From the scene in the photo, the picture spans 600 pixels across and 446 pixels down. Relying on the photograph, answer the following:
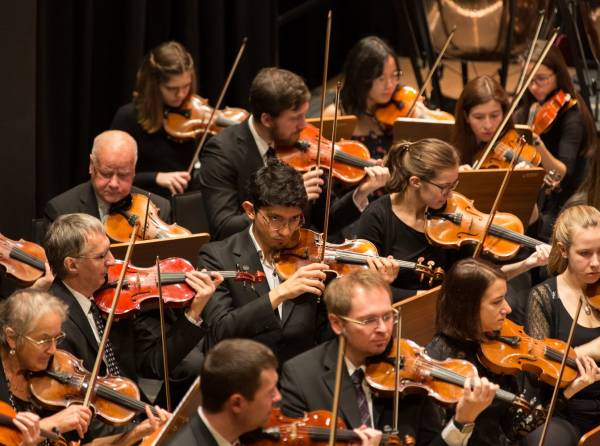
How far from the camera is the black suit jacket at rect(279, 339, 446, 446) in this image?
103 inches

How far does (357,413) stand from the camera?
2.61 meters

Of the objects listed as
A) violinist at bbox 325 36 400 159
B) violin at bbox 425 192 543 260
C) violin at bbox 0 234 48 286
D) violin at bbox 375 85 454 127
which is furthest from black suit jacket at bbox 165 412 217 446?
violin at bbox 375 85 454 127

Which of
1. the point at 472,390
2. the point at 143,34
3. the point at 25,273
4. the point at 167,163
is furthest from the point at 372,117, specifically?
the point at 472,390

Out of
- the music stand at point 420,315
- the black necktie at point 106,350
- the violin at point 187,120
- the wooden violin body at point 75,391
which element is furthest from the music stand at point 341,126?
the wooden violin body at point 75,391

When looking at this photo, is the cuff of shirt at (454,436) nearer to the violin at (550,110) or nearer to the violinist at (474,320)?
Result: the violinist at (474,320)

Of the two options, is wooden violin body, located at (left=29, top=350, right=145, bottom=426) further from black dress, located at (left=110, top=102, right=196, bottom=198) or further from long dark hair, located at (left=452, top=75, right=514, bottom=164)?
long dark hair, located at (left=452, top=75, right=514, bottom=164)

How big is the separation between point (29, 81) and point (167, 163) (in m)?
0.65

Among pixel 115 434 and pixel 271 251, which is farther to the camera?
pixel 271 251

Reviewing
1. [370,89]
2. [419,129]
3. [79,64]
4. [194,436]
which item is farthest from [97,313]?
[79,64]

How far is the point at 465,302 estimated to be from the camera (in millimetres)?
2854

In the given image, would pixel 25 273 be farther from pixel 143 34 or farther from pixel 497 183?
pixel 143 34

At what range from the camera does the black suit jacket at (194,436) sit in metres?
2.27

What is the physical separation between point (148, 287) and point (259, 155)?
2.98 ft

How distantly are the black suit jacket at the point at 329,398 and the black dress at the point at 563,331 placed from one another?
24.9 inches
